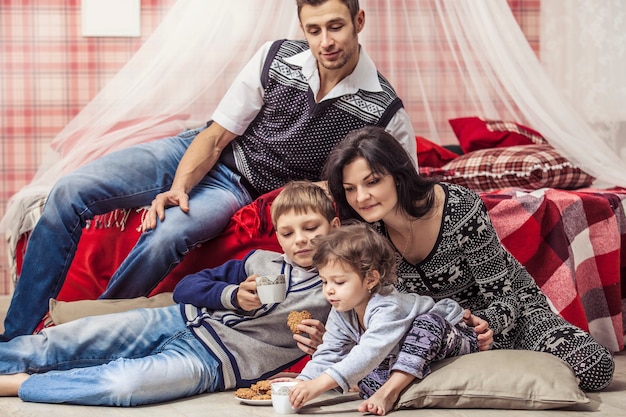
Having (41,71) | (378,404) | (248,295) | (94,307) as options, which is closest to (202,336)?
(248,295)

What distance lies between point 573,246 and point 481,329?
0.83 meters

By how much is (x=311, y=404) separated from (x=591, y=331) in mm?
1185

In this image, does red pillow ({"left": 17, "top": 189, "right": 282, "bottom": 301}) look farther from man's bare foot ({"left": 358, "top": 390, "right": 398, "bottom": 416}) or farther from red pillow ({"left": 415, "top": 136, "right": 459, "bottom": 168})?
red pillow ({"left": 415, "top": 136, "right": 459, "bottom": 168})

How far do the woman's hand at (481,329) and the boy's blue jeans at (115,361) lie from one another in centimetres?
67

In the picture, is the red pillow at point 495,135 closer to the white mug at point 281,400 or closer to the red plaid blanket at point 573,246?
the red plaid blanket at point 573,246

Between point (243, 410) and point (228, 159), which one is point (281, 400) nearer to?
point (243, 410)

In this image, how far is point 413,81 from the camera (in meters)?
4.34

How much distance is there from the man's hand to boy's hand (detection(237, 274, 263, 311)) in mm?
449

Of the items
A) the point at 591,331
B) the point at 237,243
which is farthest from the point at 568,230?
the point at 237,243

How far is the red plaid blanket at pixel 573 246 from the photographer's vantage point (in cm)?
283

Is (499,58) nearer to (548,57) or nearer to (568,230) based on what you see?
(568,230)

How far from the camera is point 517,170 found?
344 centimetres

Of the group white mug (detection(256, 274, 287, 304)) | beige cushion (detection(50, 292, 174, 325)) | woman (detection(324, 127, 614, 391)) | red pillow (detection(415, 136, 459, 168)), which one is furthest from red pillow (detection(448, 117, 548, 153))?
white mug (detection(256, 274, 287, 304))

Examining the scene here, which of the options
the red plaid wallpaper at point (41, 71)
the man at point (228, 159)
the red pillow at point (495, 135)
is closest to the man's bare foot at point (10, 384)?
the man at point (228, 159)
